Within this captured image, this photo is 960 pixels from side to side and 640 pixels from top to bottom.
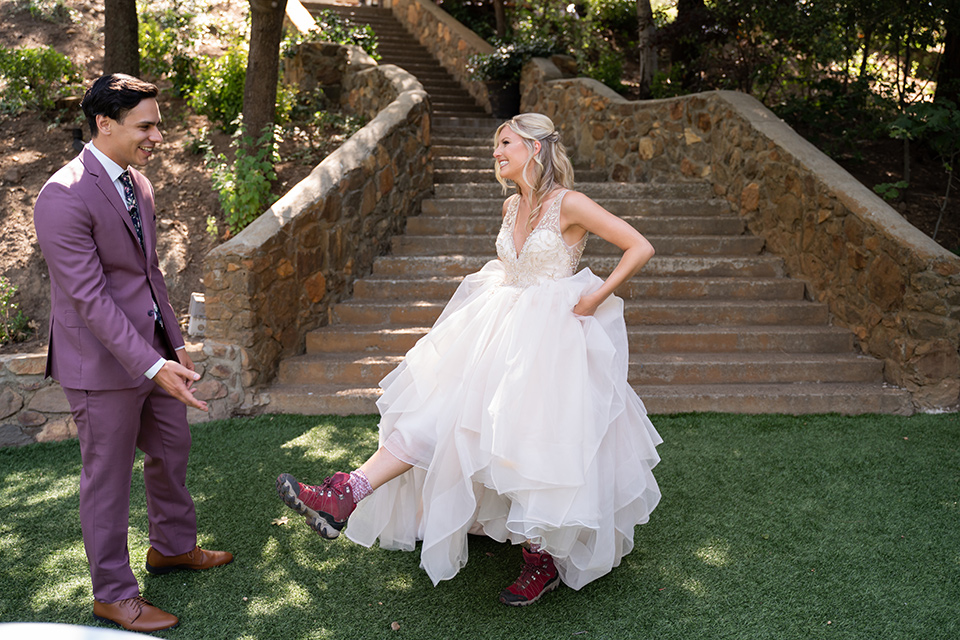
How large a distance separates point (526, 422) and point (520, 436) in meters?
0.06

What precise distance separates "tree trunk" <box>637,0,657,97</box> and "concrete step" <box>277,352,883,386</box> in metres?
5.27

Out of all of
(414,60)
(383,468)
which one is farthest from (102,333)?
(414,60)

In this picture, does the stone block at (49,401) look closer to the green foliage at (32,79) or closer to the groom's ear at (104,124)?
the groom's ear at (104,124)

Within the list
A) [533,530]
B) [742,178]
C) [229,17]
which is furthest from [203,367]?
[229,17]

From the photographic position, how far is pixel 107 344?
8.06 ft

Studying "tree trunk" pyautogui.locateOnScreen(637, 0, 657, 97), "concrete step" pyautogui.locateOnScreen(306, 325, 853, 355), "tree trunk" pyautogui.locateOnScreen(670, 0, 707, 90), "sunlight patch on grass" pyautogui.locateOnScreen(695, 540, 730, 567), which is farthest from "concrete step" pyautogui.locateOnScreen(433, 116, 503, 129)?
"sunlight patch on grass" pyautogui.locateOnScreen(695, 540, 730, 567)

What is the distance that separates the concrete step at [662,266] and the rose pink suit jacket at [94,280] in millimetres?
3579

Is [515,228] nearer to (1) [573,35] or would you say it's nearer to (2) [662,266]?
(2) [662,266]

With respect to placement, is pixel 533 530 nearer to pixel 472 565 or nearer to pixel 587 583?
pixel 587 583

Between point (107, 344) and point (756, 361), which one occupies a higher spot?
point (107, 344)

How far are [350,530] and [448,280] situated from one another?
3.29 m

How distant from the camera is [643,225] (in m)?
6.90

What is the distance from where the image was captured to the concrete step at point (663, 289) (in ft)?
19.9

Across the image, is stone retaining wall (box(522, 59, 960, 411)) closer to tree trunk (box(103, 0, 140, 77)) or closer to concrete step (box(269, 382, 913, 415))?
concrete step (box(269, 382, 913, 415))
